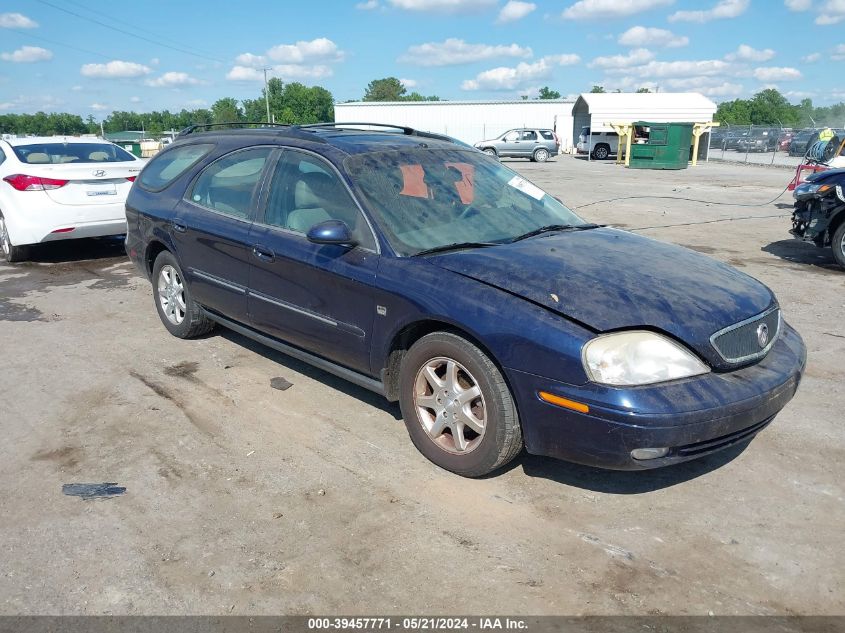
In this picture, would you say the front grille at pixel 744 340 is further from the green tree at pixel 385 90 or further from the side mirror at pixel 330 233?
the green tree at pixel 385 90

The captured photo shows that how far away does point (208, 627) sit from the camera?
2498mm

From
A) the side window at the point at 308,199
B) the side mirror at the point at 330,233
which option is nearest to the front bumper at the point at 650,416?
the side mirror at the point at 330,233

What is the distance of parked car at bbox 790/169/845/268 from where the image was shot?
823 centimetres

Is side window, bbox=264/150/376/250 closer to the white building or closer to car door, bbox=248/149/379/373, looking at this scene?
car door, bbox=248/149/379/373

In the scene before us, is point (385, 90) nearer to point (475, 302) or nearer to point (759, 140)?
point (759, 140)

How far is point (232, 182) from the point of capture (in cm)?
485

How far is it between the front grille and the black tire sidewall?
12.6 ft

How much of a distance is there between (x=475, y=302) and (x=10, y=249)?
26.1 feet

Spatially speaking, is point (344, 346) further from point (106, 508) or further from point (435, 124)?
point (435, 124)

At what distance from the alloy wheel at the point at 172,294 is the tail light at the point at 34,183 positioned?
3.71 meters

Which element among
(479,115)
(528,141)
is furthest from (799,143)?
(479,115)

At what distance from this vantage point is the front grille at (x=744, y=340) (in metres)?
3.11

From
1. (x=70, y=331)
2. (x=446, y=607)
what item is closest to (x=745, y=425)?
(x=446, y=607)

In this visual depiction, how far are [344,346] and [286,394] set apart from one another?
882 millimetres
